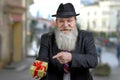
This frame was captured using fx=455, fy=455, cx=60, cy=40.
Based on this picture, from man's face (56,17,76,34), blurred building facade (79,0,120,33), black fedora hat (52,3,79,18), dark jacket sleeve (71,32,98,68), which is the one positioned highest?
black fedora hat (52,3,79,18)

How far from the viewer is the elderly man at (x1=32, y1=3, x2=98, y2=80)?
344 centimetres

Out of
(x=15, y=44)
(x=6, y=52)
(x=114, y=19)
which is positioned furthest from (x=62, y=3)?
(x=114, y=19)

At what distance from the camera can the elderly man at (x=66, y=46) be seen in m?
3.44

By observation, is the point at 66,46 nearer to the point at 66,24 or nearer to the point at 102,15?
the point at 66,24

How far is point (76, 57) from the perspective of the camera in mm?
3318

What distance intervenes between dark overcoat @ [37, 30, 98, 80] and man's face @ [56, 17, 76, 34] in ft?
0.38

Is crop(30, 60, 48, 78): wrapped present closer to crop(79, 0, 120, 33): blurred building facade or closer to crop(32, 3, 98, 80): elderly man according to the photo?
crop(32, 3, 98, 80): elderly man

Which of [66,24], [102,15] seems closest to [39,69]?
[66,24]

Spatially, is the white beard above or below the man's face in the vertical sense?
below

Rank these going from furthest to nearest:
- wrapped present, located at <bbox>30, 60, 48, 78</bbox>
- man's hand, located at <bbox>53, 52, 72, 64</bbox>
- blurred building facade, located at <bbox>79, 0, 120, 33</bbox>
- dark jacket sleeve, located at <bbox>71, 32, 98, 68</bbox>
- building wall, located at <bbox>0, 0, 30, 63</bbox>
A: blurred building facade, located at <bbox>79, 0, 120, 33</bbox>, building wall, located at <bbox>0, 0, 30, 63</bbox>, wrapped present, located at <bbox>30, 60, 48, 78</bbox>, dark jacket sleeve, located at <bbox>71, 32, 98, 68</bbox>, man's hand, located at <bbox>53, 52, 72, 64</bbox>

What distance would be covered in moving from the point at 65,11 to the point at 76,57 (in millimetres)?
394

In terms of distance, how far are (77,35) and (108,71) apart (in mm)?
15131

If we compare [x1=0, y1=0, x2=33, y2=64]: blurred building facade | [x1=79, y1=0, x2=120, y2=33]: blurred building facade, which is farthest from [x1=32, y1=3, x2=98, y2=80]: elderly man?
[x1=79, y1=0, x2=120, y2=33]: blurred building facade

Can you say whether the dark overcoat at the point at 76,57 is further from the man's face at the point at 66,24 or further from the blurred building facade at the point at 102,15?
the blurred building facade at the point at 102,15
